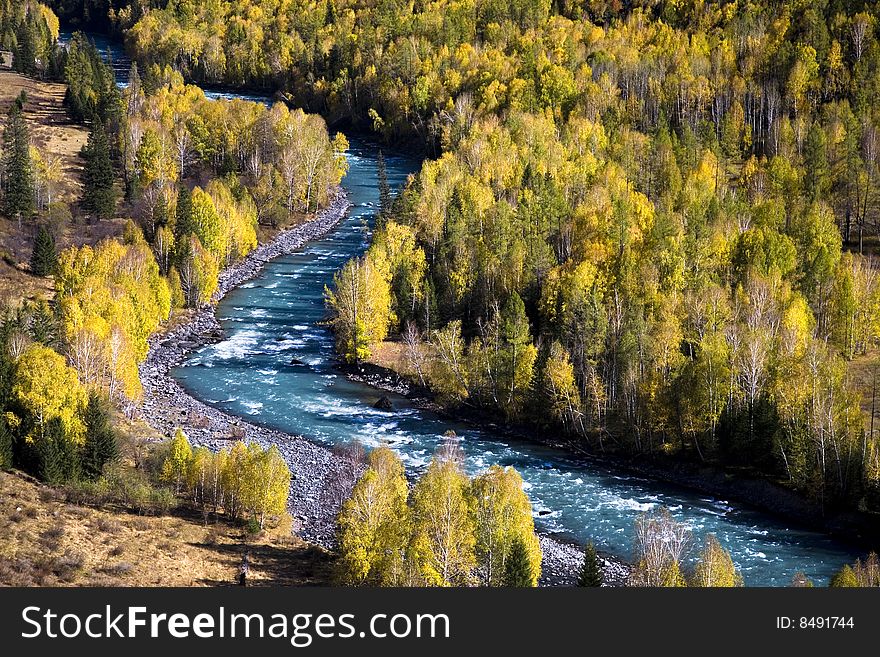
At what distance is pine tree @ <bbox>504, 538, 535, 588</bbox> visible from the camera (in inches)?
1633

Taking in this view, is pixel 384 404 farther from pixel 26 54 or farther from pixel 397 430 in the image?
pixel 26 54

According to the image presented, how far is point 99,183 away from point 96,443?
54.4m

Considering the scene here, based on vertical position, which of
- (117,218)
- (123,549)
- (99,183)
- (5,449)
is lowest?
(123,549)

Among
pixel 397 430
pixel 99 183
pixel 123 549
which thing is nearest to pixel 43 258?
pixel 99 183

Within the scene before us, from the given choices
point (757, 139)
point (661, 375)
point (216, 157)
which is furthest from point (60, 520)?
point (757, 139)

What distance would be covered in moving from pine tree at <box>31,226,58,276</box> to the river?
14624mm

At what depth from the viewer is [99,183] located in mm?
103625

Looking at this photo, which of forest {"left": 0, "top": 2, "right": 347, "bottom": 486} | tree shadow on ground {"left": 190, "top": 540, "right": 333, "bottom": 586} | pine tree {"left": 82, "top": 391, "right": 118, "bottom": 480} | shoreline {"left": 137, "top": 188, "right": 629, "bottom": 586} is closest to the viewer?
tree shadow on ground {"left": 190, "top": 540, "right": 333, "bottom": 586}

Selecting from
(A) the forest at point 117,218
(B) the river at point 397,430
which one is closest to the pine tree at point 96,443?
(A) the forest at point 117,218

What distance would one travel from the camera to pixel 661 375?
206 ft

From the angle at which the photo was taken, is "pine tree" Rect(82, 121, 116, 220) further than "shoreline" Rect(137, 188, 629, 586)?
Yes

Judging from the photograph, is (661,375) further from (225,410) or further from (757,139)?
(757,139)

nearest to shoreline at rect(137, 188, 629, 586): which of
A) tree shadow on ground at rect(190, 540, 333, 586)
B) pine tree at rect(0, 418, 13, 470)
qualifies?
tree shadow on ground at rect(190, 540, 333, 586)

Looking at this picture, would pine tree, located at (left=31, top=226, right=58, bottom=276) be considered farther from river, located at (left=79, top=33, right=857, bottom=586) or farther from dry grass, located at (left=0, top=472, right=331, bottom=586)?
dry grass, located at (left=0, top=472, right=331, bottom=586)
